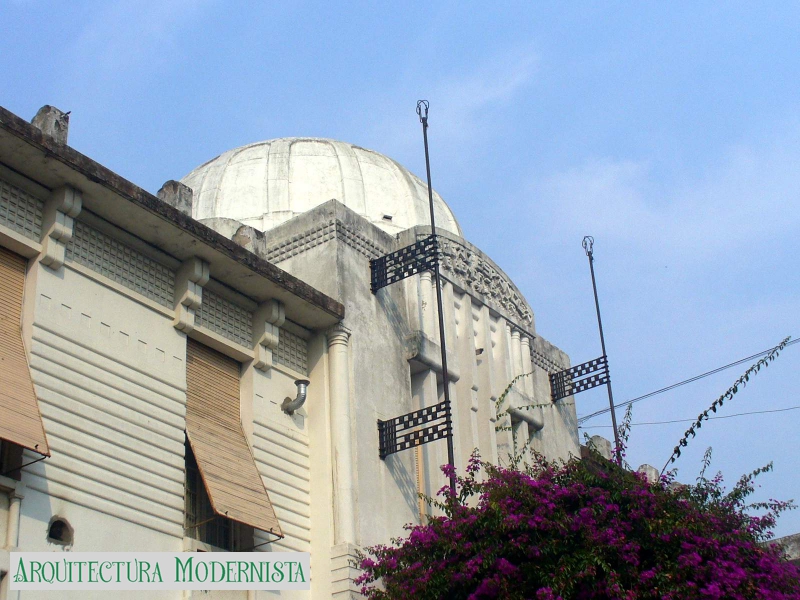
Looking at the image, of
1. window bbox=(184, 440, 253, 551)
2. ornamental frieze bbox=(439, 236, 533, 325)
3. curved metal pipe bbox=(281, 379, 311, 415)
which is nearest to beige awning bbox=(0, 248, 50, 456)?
window bbox=(184, 440, 253, 551)

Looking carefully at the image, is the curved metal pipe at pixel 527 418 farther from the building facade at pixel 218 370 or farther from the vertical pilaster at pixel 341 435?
the vertical pilaster at pixel 341 435

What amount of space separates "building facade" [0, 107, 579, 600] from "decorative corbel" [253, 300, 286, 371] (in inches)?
0.9

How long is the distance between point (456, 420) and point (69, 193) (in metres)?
7.66

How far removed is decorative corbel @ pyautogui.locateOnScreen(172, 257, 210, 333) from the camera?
53.0 ft

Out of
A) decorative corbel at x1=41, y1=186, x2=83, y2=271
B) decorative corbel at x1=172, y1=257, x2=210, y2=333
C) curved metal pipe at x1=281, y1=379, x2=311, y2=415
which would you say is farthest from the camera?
curved metal pipe at x1=281, y1=379, x2=311, y2=415

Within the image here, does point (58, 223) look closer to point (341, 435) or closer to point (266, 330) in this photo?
point (266, 330)

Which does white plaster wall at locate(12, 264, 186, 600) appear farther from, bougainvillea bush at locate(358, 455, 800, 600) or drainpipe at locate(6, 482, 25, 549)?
bougainvillea bush at locate(358, 455, 800, 600)

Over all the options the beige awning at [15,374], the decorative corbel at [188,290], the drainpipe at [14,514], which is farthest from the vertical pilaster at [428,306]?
the drainpipe at [14,514]

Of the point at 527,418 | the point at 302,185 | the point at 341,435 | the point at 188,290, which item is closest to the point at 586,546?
the point at 341,435

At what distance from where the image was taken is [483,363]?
21.0m

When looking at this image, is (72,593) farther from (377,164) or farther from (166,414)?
(377,164)

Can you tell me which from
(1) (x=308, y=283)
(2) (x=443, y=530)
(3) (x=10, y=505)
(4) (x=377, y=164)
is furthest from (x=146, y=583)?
(4) (x=377, y=164)

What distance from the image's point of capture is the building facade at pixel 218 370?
45.4 ft

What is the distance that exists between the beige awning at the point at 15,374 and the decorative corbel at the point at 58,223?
1.10 ft
